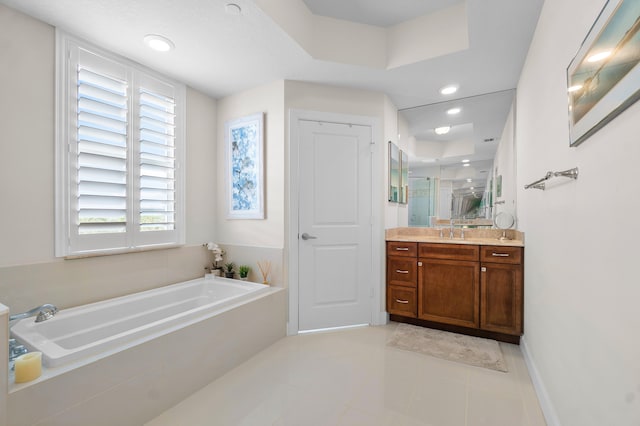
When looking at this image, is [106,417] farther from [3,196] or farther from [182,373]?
[3,196]

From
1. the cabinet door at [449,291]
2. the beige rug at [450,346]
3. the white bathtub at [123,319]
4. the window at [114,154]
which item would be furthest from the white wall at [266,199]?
the cabinet door at [449,291]

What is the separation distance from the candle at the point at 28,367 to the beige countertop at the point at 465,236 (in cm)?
270

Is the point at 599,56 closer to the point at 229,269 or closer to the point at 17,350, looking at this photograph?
the point at 17,350

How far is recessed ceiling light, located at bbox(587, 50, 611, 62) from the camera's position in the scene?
89 centimetres

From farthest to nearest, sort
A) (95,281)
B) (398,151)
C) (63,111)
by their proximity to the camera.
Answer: (398,151) < (95,281) < (63,111)

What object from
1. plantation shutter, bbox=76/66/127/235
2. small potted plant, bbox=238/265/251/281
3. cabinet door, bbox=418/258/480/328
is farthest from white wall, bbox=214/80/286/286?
cabinet door, bbox=418/258/480/328

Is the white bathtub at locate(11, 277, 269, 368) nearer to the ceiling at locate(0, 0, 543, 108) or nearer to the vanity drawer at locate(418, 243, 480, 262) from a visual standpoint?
the vanity drawer at locate(418, 243, 480, 262)

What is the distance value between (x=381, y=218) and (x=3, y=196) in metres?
2.94

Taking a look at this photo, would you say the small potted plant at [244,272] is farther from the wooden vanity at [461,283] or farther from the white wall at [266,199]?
the wooden vanity at [461,283]

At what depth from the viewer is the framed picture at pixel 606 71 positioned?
0.75 metres

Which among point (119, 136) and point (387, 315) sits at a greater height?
point (119, 136)

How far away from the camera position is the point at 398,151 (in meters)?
3.37

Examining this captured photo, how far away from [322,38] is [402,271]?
2.33m

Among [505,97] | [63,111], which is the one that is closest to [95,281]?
[63,111]
